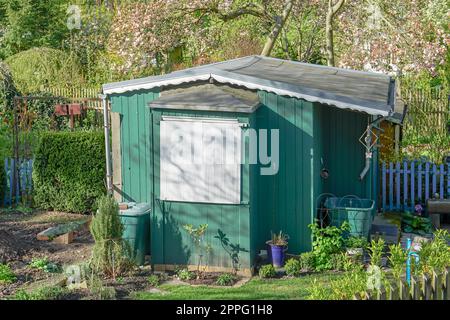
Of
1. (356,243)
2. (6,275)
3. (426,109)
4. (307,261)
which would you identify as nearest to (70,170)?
(6,275)

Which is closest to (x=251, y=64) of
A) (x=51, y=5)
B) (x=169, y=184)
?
(x=169, y=184)

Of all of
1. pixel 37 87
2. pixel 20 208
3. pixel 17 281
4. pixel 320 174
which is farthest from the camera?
pixel 37 87

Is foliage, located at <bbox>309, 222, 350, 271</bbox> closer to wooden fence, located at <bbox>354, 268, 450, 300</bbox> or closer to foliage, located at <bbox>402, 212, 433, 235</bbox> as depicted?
foliage, located at <bbox>402, 212, 433, 235</bbox>

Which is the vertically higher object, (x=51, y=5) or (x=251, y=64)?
(x=51, y=5)

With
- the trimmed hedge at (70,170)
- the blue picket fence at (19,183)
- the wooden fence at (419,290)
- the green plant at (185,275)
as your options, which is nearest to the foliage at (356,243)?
the green plant at (185,275)

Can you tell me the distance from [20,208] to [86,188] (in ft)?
5.46

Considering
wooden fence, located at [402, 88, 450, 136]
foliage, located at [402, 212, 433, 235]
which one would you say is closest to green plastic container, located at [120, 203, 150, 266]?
foliage, located at [402, 212, 433, 235]

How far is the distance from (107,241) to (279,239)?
249 cm

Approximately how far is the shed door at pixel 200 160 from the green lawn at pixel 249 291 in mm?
1263

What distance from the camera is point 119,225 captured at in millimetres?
10898

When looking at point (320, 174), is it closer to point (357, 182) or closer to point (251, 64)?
point (357, 182)

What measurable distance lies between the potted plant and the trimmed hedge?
15.0 feet

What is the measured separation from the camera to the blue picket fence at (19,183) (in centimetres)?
1593

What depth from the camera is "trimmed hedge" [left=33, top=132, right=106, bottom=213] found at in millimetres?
14812
